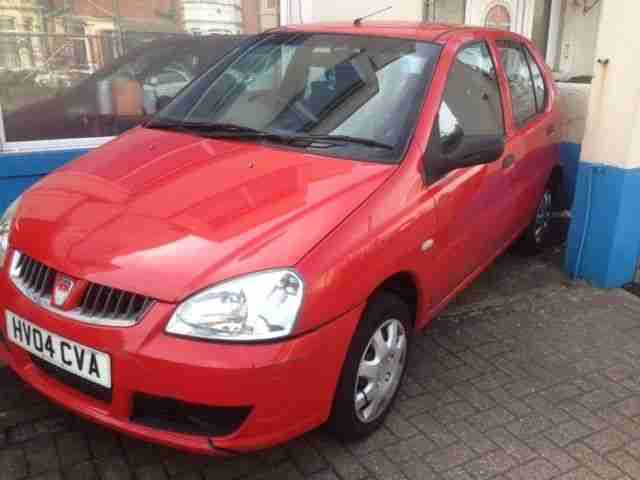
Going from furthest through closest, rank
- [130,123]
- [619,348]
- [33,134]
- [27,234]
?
[130,123] → [33,134] → [619,348] → [27,234]

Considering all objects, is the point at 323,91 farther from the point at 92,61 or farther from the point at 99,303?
the point at 92,61

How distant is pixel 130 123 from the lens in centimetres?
517

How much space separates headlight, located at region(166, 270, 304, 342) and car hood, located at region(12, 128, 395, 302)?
5 centimetres

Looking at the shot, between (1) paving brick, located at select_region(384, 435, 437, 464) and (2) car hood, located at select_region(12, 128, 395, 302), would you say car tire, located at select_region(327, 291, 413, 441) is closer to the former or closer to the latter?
(1) paving brick, located at select_region(384, 435, 437, 464)

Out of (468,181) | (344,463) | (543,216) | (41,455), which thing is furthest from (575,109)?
(41,455)

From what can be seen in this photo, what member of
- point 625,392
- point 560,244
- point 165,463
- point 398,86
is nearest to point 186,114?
point 398,86

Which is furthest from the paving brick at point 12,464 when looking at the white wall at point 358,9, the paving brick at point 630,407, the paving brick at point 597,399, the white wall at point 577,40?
the white wall at point 577,40

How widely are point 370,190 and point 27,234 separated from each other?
4.50 feet

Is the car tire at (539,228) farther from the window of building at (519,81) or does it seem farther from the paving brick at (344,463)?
the paving brick at (344,463)

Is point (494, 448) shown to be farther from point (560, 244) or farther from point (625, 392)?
point (560, 244)

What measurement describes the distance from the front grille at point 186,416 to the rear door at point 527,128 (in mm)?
2415

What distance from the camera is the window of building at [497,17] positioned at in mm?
7984

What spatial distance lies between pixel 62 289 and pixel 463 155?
1797mm

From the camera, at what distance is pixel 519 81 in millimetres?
4254
